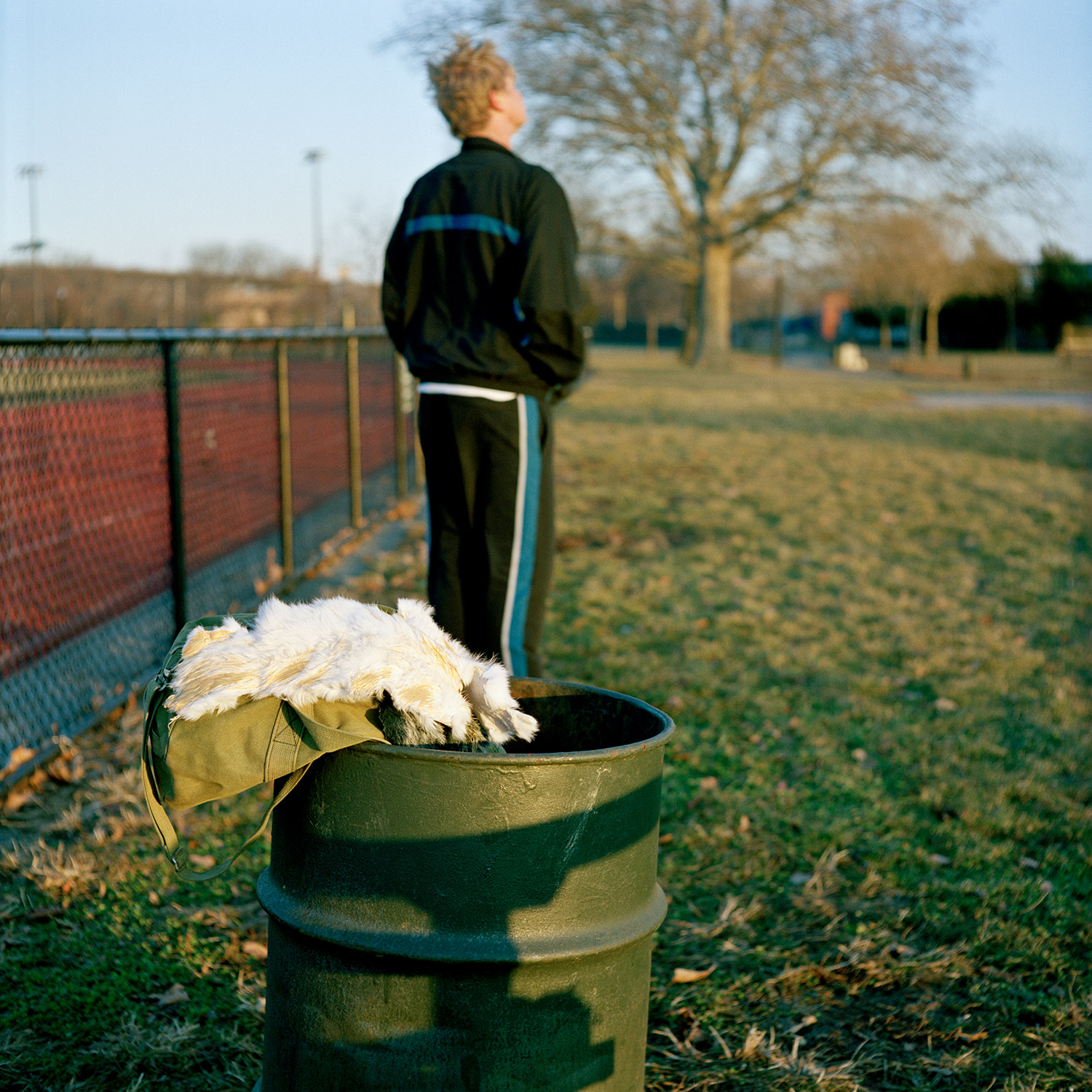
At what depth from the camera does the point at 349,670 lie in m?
1.71

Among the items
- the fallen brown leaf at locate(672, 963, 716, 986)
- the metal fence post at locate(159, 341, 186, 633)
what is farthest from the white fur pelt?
the metal fence post at locate(159, 341, 186, 633)

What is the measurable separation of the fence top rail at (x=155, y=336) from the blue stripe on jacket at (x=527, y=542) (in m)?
1.44

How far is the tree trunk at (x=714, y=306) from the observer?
31938 mm

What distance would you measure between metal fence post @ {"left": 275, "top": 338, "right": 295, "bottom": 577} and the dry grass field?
0.51 m

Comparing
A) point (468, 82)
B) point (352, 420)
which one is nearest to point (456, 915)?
point (468, 82)

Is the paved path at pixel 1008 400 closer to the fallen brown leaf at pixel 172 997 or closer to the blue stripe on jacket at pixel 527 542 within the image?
the blue stripe on jacket at pixel 527 542

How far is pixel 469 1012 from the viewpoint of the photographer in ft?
5.53

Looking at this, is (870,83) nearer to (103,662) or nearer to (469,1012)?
(103,662)

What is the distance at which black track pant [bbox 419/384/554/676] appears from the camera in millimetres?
3512

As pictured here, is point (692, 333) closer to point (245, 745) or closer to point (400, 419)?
point (400, 419)

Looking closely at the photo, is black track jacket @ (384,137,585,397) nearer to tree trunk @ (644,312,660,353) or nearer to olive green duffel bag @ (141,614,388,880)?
olive green duffel bag @ (141,614,388,880)

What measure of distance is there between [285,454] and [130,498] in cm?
93

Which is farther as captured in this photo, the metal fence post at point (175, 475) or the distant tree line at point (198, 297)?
the distant tree line at point (198, 297)

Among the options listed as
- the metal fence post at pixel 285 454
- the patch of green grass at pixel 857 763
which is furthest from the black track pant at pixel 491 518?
the metal fence post at pixel 285 454
